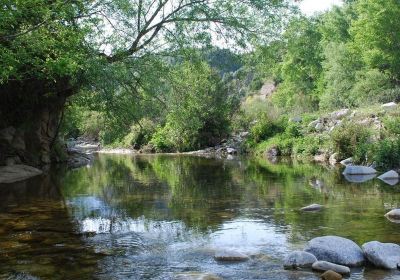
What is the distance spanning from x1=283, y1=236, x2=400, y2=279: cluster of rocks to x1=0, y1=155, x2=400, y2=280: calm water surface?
8.3 inches

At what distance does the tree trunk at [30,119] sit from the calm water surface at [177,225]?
4.75m

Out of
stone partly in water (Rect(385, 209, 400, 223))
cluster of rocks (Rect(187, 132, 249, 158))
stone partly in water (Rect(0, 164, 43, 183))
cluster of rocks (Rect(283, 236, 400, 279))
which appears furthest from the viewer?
cluster of rocks (Rect(187, 132, 249, 158))

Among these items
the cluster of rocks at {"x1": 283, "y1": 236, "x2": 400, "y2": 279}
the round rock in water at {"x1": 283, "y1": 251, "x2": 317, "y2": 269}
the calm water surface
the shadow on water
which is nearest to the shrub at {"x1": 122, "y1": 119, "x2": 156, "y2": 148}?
the calm water surface

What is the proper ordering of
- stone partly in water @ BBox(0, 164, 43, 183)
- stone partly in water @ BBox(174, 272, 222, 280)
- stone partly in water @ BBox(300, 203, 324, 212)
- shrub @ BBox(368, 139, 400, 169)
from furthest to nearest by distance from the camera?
1. shrub @ BBox(368, 139, 400, 169)
2. stone partly in water @ BBox(0, 164, 43, 183)
3. stone partly in water @ BBox(300, 203, 324, 212)
4. stone partly in water @ BBox(174, 272, 222, 280)

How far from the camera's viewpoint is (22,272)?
7.70 m

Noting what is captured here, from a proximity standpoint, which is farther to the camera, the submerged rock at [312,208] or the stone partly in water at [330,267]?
the submerged rock at [312,208]

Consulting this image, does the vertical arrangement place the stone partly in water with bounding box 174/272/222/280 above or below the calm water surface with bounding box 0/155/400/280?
below

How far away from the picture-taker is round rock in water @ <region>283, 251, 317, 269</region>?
7.65 meters

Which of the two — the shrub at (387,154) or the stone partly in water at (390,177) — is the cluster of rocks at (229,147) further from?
the stone partly in water at (390,177)

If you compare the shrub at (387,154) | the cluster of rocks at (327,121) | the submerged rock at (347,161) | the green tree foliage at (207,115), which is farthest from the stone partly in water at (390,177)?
the green tree foliage at (207,115)

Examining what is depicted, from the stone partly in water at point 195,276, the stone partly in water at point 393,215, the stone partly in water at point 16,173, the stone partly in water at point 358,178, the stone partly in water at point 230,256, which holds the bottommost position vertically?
the stone partly in water at point 195,276

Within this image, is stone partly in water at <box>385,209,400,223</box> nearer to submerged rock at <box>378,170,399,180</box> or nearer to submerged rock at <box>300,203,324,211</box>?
submerged rock at <box>300,203,324,211</box>

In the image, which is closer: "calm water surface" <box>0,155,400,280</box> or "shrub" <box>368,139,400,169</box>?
"calm water surface" <box>0,155,400,280</box>

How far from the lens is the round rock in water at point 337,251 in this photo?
7.70m
